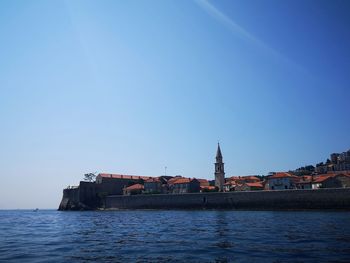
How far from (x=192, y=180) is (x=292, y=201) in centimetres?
3738

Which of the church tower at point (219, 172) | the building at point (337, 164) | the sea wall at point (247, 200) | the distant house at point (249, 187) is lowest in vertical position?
the sea wall at point (247, 200)

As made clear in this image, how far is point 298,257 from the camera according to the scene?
1453 cm

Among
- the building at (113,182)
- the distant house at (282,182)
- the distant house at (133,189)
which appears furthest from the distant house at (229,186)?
the building at (113,182)

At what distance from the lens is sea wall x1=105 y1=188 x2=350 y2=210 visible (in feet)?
176

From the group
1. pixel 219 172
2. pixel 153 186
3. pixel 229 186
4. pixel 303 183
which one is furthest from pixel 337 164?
pixel 153 186

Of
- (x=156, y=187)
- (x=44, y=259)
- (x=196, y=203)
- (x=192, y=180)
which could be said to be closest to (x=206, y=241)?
(x=44, y=259)

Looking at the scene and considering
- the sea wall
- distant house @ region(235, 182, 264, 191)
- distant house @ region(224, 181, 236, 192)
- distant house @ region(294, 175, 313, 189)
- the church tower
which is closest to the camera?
the sea wall

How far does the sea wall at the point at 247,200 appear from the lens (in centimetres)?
5353

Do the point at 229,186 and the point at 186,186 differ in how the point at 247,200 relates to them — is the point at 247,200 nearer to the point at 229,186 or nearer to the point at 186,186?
the point at 229,186

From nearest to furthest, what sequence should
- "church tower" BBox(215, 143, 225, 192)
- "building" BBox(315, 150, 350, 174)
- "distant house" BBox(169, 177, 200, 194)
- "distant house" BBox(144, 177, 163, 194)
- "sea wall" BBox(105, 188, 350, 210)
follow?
"sea wall" BBox(105, 188, 350, 210)
"church tower" BBox(215, 143, 225, 192)
"distant house" BBox(169, 177, 200, 194)
"distant house" BBox(144, 177, 163, 194)
"building" BBox(315, 150, 350, 174)

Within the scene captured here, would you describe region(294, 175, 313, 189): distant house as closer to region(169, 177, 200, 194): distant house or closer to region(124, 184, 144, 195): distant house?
region(169, 177, 200, 194): distant house

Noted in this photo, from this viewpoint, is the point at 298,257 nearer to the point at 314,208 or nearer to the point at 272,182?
the point at 314,208

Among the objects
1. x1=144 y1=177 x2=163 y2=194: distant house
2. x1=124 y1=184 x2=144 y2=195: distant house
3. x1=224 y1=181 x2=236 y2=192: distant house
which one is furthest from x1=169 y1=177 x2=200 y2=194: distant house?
x1=124 y1=184 x2=144 y2=195: distant house

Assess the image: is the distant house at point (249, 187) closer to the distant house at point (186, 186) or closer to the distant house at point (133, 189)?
the distant house at point (186, 186)
